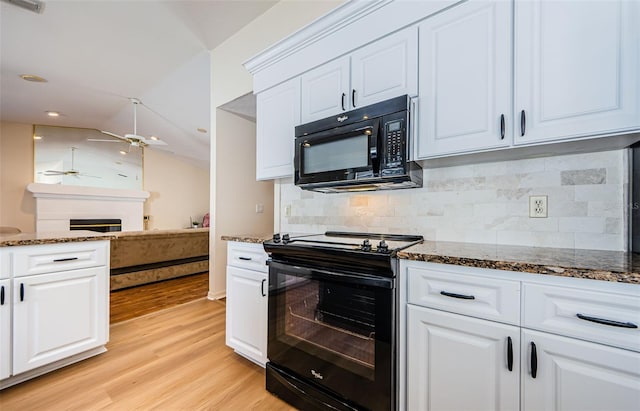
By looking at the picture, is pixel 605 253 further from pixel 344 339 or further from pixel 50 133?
pixel 50 133

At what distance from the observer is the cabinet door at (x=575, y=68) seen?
1.04 metres

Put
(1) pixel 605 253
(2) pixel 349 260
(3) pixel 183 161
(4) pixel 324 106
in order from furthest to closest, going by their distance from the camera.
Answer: (3) pixel 183 161 < (4) pixel 324 106 < (2) pixel 349 260 < (1) pixel 605 253

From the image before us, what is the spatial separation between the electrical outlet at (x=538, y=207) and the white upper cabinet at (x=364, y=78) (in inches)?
33.9

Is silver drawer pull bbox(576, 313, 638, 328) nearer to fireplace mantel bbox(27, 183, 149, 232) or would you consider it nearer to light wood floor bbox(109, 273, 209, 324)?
light wood floor bbox(109, 273, 209, 324)

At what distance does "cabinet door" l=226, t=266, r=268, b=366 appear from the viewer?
1.87 meters

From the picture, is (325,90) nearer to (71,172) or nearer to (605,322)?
(605,322)

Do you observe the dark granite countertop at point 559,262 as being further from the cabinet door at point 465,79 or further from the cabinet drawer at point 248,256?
the cabinet drawer at point 248,256

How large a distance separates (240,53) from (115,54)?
60.4 inches

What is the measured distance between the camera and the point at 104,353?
2152mm

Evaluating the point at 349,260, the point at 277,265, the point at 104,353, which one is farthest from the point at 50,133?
the point at 349,260

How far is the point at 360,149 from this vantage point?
165cm

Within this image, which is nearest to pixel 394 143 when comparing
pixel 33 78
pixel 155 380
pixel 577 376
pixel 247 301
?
pixel 577 376

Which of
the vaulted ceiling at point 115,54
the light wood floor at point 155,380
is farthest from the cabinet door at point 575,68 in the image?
the vaulted ceiling at point 115,54

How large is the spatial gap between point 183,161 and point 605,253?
885 cm
